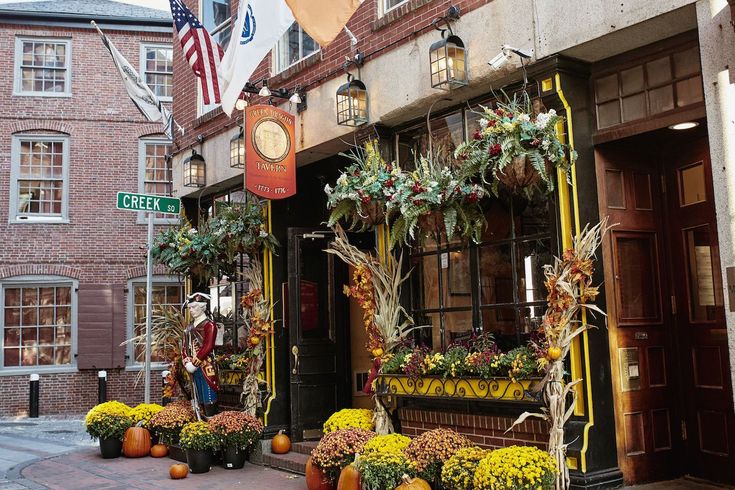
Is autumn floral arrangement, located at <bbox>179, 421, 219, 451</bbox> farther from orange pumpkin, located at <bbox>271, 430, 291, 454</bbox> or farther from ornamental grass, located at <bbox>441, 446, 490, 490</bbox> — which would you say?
ornamental grass, located at <bbox>441, 446, 490, 490</bbox>

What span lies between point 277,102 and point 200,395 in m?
3.91

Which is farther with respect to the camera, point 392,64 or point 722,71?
point 392,64

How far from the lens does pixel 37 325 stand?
18797 mm

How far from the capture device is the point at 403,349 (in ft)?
25.2

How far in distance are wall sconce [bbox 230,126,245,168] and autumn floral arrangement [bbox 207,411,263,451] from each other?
3.18 metres

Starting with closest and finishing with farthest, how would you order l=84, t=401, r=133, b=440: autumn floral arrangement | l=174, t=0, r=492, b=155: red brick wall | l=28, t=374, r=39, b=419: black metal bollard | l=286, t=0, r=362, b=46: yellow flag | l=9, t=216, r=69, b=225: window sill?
l=286, t=0, r=362, b=46: yellow flag < l=174, t=0, r=492, b=155: red brick wall < l=84, t=401, r=133, b=440: autumn floral arrangement < l=28, t=374, r=39, b=419: black metal bollard < l=9, t=216, r=69, b=225: window sill

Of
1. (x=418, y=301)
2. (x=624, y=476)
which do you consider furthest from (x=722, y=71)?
(x=418, y=301)

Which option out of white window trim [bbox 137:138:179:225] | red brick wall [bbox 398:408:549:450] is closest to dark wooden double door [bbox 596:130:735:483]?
red brick wall [bbox 398:408:549:450]

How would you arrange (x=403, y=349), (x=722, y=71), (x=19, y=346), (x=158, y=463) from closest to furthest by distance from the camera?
1. (x=722, y=71)
2. (x=403, y=349)
3. (x=158, y=463)
4. (x=19, y=346)

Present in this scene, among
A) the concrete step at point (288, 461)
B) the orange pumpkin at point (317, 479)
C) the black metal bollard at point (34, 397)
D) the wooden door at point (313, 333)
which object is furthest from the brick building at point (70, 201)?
the orange pumpkin at point (317, 479)

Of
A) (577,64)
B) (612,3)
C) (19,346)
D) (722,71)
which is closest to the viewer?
(722,71)

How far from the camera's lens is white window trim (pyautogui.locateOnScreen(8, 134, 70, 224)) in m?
18.8

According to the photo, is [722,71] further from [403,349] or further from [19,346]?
[19,346]

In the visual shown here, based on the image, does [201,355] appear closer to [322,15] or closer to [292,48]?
[292,48]
